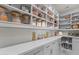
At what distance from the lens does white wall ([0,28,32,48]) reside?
1499 mm

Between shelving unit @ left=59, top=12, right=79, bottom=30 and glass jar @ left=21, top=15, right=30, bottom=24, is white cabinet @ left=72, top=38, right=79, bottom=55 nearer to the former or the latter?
shelving unit @ left=59, top=12, right=79, bottom=30

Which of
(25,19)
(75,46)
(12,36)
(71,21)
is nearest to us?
(12,36)

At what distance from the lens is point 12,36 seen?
5.62ft

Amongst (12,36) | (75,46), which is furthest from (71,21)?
(12,36)

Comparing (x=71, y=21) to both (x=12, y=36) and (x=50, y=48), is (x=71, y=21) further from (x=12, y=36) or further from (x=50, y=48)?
(x=12, y=36)

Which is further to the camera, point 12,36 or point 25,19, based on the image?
point 25,19

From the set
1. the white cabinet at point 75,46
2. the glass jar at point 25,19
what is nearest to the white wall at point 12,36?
the glass jar at point 25,19

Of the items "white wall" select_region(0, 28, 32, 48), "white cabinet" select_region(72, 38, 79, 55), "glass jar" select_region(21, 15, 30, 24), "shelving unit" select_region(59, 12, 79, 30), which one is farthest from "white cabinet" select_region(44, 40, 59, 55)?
"shelving unit" select_region(59, 12, 79, 30)

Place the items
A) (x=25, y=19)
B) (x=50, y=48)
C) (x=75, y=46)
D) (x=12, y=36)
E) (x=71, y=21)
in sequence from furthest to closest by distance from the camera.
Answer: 1. (x=71, y=21)
2. (x=75, y=46)
3. (x=50, y=48)
4. (x=25, y=19)
5. (x=12, y=36)

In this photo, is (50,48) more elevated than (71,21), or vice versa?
(71,21)

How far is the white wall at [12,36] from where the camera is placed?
4.92ft
